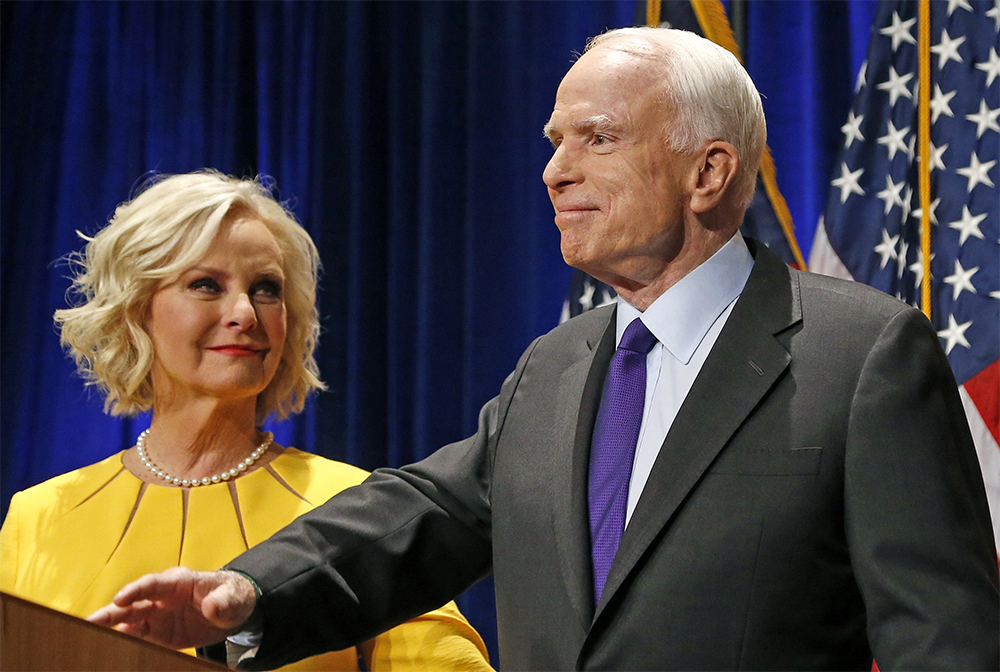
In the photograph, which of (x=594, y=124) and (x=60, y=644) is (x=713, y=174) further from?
(x=60, y=644)

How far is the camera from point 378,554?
1436mm

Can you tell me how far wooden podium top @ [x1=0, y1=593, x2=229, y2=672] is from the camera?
33.2 inches

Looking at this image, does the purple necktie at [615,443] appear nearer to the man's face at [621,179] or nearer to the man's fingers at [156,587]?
the man's face at [621,179]

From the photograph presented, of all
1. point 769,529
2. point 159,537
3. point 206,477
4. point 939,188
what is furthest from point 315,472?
point 939,188

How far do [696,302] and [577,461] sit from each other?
26cm

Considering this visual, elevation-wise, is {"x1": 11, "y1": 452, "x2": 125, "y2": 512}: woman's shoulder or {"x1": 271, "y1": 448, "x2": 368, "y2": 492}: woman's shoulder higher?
{"x1": 271, "y1": 448, "x2": 368, "y2": 492}: woman's shoulder

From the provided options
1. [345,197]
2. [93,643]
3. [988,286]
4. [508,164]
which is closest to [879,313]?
[93,643]

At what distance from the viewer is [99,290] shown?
2.15m

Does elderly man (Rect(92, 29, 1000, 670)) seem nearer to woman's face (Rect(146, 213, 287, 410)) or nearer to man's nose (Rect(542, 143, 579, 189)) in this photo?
man's nose (Rect(542, 143, 579, 189))

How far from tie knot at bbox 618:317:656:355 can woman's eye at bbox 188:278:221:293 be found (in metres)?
0.97

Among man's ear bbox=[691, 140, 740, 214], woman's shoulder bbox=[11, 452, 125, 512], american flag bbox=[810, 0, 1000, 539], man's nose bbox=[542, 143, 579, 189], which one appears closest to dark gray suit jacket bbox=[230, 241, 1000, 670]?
man's ear bbox=[691, 140, 740, 214]

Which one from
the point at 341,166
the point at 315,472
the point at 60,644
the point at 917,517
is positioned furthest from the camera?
the point at 341,166

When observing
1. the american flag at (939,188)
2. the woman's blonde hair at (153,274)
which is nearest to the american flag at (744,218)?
the american flag at (939,188)

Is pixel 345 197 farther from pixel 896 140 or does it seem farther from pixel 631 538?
pixel 631 538
